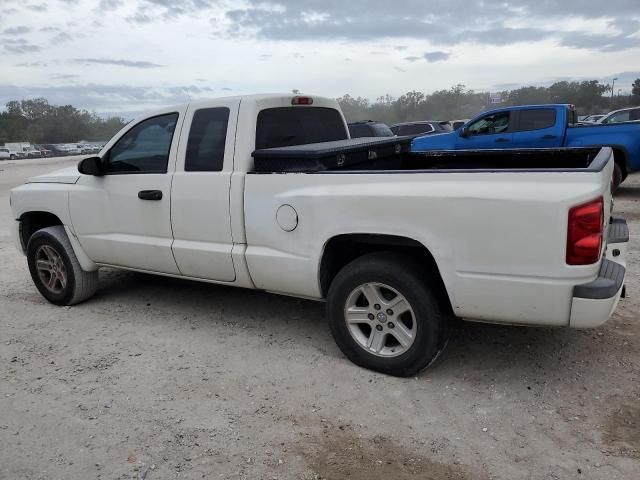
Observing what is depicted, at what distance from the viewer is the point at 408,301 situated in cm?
337

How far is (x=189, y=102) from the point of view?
175 inches

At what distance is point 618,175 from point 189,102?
331 inches

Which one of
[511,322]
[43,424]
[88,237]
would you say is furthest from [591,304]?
[88,237]

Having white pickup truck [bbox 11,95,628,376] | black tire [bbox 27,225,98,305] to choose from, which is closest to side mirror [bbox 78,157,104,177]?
white pickup truck [bbox 11,95,628,376]

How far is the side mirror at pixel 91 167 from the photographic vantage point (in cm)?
464

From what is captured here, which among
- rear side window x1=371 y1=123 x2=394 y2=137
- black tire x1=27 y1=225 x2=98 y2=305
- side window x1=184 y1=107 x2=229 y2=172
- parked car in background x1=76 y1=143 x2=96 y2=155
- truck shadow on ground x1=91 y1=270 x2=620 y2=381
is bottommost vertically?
parked car in background x1=76 y1=143 x2=96 y2=155

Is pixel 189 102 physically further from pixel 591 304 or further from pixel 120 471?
pixel 591 304

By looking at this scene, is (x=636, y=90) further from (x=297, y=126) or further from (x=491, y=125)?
(x=297, y=126)

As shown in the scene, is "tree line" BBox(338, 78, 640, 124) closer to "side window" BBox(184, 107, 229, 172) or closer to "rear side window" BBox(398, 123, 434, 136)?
"rear side window" BBox(398, 123, 434, 136)

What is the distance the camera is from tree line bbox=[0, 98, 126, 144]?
84188 millimetres

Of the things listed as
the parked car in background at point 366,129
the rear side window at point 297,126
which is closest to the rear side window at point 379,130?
the parked car in background at point 366,129

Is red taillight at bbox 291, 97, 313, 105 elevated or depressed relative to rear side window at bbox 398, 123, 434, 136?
elevated

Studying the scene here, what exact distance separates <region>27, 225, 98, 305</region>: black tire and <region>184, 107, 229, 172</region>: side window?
5.69 feet

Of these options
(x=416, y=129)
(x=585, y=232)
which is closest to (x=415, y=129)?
(x=416, y=129)
